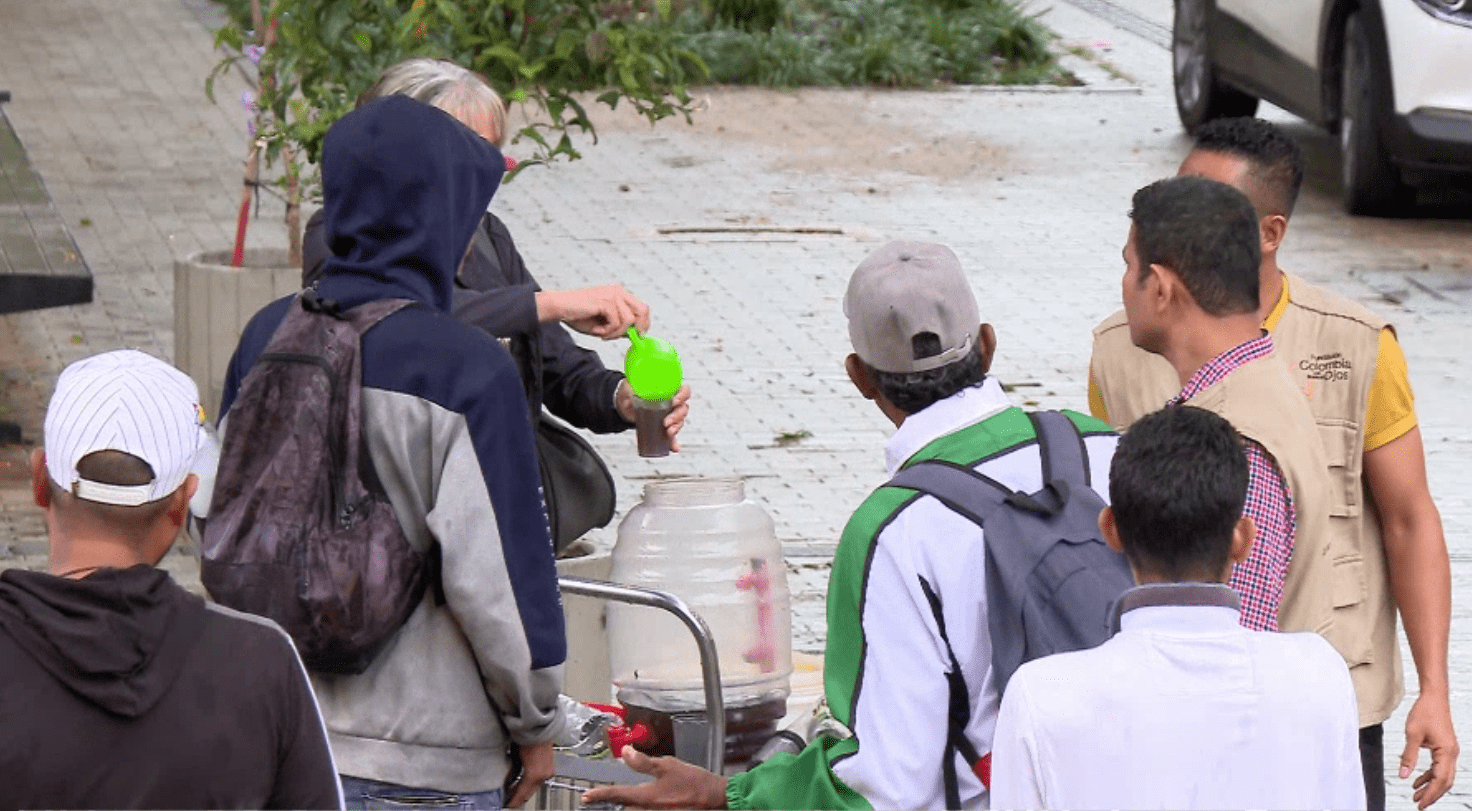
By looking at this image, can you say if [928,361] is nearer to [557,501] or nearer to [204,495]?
[204,495]

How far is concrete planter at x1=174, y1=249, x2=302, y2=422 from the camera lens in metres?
8.22

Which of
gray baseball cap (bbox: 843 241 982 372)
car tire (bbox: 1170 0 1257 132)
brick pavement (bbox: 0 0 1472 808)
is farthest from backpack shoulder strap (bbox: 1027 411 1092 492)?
car tire (bbox: 1170 0 1257 132)

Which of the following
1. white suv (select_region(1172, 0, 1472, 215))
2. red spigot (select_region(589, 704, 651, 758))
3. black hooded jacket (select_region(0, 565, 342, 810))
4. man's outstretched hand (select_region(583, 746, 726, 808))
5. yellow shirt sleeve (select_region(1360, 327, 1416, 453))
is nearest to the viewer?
black hooded jacket (select_region(0, 565, 342, 810))

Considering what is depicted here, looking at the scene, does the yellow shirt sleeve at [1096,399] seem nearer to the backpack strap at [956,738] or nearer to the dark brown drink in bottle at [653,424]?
the dark brown drink in bottle at [653,424]

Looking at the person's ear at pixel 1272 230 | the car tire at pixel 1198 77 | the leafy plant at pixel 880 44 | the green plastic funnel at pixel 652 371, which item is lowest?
the leafy plant at pixel 880 44

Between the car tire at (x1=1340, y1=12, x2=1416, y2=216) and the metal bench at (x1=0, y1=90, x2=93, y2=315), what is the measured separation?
262 inches

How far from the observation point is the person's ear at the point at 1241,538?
9.92ft

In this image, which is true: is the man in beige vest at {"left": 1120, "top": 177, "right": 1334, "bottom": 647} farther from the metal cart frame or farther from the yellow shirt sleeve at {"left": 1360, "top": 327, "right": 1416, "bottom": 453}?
the metal cart frame

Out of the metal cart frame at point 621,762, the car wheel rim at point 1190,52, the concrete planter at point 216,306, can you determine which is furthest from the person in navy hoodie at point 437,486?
the car wheel rim at point 1190,52

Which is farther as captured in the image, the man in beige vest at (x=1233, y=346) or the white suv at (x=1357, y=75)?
the white suv at (x=1357, y=75)

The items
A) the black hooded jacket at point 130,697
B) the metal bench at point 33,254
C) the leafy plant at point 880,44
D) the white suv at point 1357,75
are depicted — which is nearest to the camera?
the black hooded jacket at point 130,697

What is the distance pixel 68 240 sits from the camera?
8820 mm

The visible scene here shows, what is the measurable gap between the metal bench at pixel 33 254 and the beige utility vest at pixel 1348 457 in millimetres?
4901

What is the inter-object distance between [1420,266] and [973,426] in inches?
373
